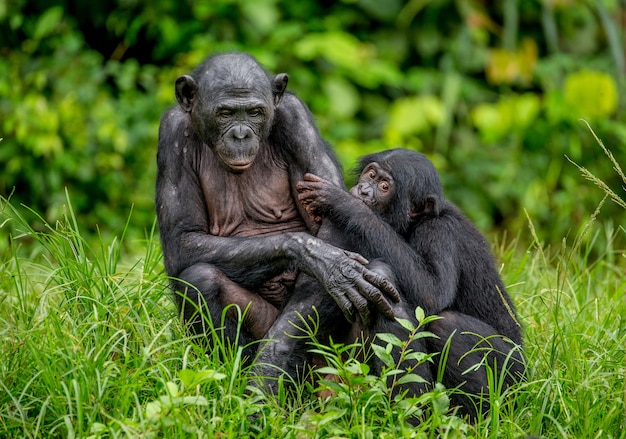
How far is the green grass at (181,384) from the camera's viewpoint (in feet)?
15.0

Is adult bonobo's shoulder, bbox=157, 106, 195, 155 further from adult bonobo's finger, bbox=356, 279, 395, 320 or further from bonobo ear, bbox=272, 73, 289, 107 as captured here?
adult bonobo's finger, bbox=356, 279, 395, 320

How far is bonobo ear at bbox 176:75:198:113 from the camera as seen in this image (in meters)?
5.74

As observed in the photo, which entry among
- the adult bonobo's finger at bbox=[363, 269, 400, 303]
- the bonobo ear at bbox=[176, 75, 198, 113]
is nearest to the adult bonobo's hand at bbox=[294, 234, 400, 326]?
the adult bonobo's finger at bbox=[363, 269, 400, 303]

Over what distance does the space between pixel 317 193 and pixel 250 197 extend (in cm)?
49

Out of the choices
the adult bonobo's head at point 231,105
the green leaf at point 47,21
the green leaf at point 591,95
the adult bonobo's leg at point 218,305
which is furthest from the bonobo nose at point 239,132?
the green leaf at point 591,95

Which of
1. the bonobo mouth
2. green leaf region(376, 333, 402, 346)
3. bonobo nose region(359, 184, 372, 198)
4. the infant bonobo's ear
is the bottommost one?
green leaf region(376, 333, 402, 346)

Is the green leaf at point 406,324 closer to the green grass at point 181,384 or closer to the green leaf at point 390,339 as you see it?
the green leaf at point 390,339

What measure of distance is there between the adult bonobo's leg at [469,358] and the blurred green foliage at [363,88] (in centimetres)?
569

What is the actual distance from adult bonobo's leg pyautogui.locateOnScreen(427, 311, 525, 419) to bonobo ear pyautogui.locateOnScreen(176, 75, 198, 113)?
1.94 m

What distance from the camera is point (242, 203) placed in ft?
19.4

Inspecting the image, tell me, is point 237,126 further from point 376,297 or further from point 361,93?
point 361,93

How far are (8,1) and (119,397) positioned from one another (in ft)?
27.3

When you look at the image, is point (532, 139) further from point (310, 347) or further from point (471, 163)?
point (310, 347)

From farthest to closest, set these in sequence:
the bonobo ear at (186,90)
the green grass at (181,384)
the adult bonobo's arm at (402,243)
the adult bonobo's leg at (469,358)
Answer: the bonobo ear at (186,90), the adult bonobo's arm at (402,243), the adult bonobo's leg at (469,358), the green grass at (181,384)
